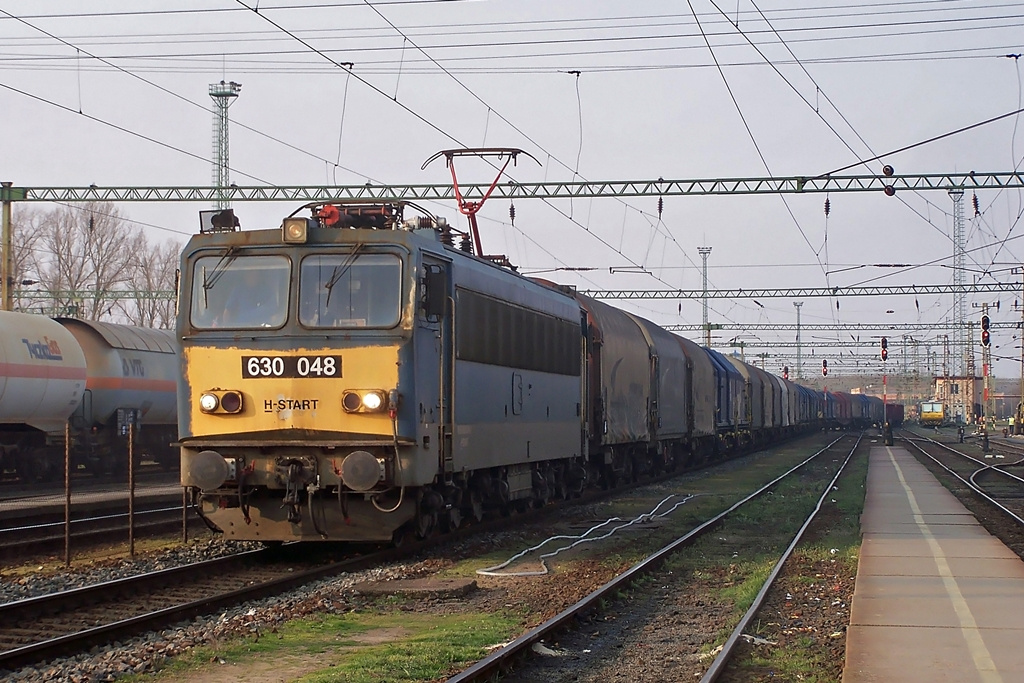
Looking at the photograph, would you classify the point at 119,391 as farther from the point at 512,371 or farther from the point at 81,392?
the point at 512,371

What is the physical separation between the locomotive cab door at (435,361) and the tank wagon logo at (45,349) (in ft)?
46.4

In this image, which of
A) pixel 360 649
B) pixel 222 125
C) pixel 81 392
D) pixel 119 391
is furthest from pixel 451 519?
pixel 222 125

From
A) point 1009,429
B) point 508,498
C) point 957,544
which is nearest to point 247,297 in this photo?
point 508,498

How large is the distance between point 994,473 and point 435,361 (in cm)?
2654

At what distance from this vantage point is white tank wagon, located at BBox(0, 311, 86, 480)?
2322 centimetres

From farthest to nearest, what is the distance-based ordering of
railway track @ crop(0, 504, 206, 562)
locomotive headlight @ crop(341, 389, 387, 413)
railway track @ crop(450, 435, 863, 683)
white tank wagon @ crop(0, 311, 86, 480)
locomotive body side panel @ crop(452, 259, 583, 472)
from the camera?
1. white tank wagon @ crop(0, 311, 86, 480)
2. railway track @ crop(0, 504, 206, 562)
3. locomotive body side panel @ crop(452, 259, 583, 472)
4. locomotive headlight @ crop(341, 389, 387, 413)
5. railway track @ crop(450, 435, 863, 683)

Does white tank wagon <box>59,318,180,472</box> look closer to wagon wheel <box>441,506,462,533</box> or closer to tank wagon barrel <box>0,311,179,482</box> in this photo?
tank wagon barrel <box>0,311,179,482</box>

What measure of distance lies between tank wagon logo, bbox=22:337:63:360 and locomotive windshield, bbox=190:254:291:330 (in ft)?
42.7

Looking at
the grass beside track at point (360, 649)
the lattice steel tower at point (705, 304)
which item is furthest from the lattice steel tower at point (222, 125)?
the grass beside track at point (360, 649)

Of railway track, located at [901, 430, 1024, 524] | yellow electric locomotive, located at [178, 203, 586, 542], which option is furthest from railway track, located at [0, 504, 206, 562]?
railway track, located at [901, 430, 1024, 524]

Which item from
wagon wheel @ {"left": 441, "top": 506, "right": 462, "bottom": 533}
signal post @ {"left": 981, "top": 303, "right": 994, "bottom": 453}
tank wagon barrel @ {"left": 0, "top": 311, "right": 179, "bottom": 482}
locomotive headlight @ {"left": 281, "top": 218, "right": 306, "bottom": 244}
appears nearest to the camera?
locomotive headlight @ {"left": 281, "top": 218, "right": 306, "bottom": 244}

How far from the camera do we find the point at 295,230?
12156 mm

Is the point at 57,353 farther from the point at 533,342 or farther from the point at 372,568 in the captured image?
the point at 372,568

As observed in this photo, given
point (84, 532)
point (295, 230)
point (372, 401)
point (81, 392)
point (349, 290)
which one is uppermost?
point (295, 230)
